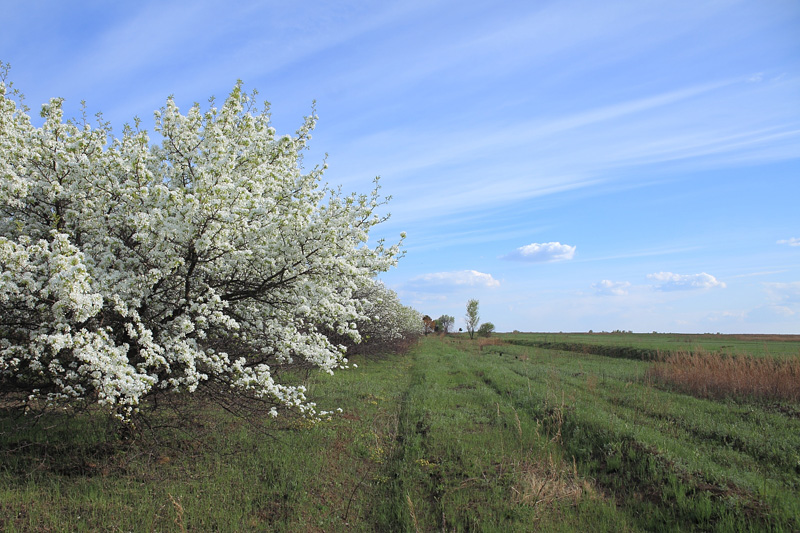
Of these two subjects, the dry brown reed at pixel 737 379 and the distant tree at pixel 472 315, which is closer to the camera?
the dry brown reed at pixel 737 379

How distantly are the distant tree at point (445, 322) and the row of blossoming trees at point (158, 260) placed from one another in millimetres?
130620

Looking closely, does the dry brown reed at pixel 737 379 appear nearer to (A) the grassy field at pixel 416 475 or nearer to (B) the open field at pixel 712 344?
(B) the open field at pixel 712 344

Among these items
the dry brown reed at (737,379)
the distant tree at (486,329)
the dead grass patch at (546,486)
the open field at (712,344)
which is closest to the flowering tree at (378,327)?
the dry brown reed at (737,379)

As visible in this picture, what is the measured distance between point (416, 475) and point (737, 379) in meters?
14.9

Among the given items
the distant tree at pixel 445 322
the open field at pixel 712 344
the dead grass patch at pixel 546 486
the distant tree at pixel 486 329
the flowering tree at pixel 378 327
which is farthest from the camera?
the distant tree at pixel 445 322

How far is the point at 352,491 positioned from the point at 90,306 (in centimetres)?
530

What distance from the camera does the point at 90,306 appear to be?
19.1ft

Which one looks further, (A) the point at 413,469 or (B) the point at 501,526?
(A) the point at 413,469

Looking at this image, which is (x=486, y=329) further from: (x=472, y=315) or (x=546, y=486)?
(x=546, y=486)

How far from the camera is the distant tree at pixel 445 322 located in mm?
138062

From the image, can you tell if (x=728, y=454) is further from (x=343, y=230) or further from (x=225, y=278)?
(x=225, y=278)

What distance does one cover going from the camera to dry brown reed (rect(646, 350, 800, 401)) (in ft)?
49.1

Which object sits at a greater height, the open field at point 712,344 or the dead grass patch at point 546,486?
the open field at point 712,344

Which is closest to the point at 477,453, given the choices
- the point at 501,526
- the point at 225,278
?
the point at 501,526
